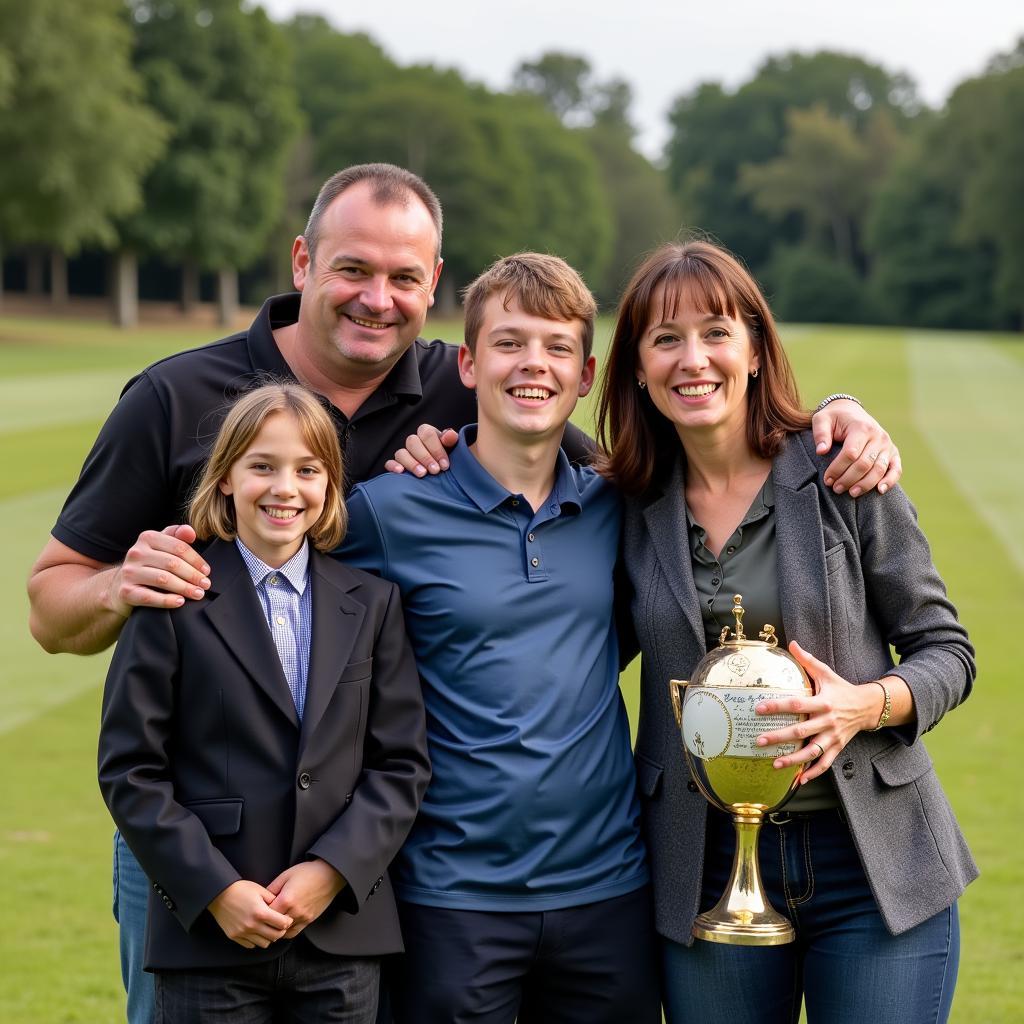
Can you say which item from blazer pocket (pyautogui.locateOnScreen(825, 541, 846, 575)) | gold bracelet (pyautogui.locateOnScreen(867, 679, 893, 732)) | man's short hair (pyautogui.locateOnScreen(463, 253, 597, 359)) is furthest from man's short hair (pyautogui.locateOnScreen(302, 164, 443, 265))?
gold bracelet (pyautogui.locateOnScreen(867, 679, 893, 732))

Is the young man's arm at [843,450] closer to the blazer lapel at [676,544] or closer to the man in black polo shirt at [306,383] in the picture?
the man in black polo shirt at [306,383]

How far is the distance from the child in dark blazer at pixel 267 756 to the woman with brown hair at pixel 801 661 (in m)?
0.63

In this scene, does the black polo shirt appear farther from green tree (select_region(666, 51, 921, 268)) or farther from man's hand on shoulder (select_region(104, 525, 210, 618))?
green tree (select_region(666, 51, 921, 268))

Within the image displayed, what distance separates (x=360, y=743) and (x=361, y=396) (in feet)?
3.87

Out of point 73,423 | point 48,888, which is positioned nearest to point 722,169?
point 73,423

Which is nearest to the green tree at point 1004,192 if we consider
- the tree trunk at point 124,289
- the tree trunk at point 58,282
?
the tree trunk at point 124,289

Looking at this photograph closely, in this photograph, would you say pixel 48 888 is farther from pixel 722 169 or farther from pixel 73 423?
pixel 722 169

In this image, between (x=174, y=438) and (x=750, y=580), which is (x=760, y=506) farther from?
(x=174, y=438)

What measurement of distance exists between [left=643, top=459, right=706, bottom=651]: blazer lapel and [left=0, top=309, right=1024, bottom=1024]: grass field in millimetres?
2909

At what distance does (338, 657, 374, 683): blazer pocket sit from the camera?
3.30 metres

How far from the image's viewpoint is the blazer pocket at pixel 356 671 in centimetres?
330

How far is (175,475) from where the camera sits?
3.89 metres

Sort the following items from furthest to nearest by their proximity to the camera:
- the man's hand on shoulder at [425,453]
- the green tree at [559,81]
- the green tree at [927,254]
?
the green tree at [559,81] < the green tree at [927,254] < the man's hand on shoulder at [425,453]

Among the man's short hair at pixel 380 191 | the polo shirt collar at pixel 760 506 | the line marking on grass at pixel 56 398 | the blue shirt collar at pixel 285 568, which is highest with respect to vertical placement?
the man's short hair at pixel 380 191
